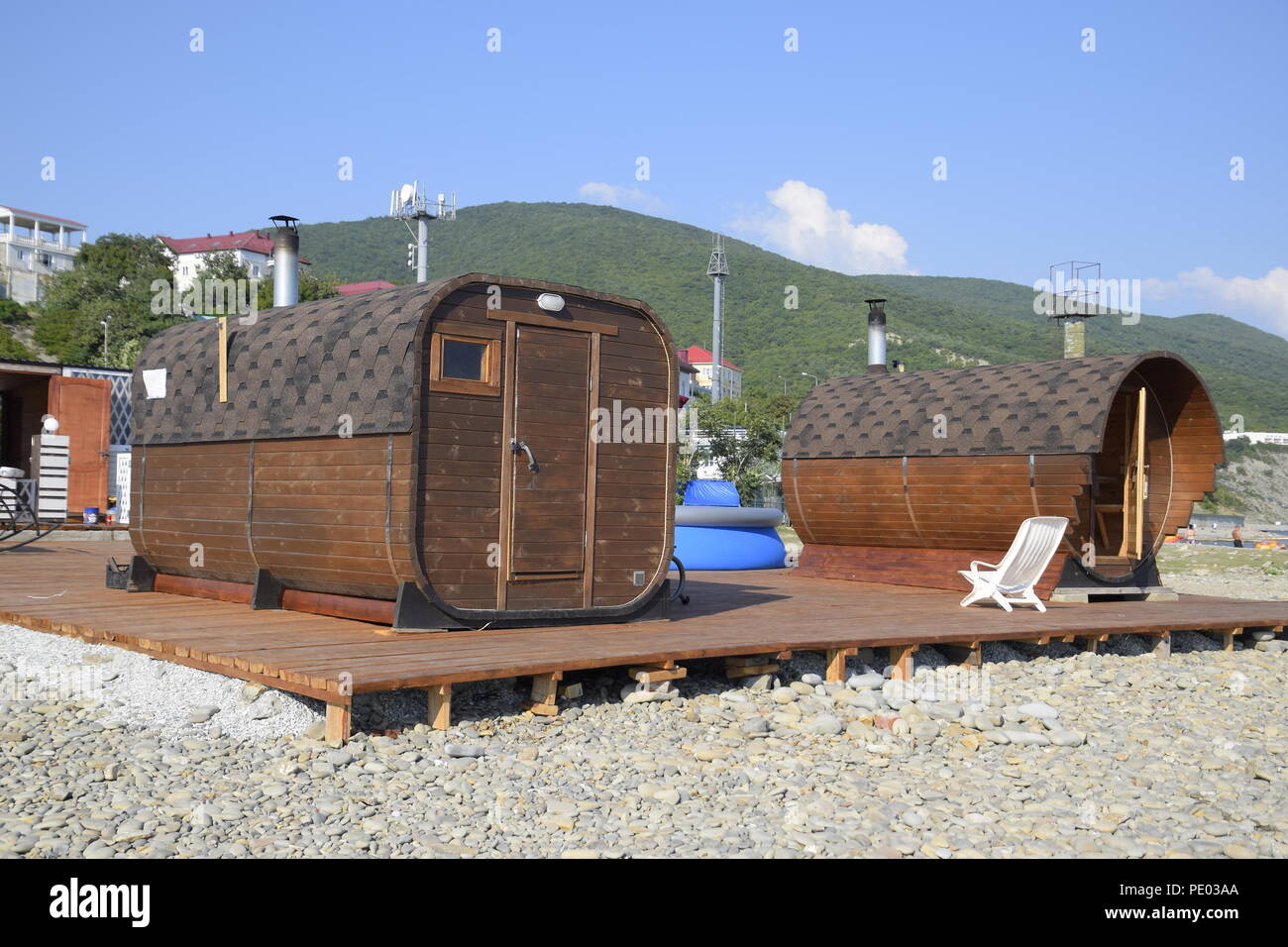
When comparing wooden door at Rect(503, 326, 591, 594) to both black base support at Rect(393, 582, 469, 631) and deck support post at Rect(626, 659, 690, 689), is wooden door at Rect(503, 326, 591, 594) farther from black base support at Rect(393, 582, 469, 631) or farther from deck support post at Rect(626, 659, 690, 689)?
deck support post at Rect(626, 659, 690, 689)

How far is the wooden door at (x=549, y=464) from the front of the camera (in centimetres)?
790

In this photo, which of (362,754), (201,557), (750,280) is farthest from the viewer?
(750,280)

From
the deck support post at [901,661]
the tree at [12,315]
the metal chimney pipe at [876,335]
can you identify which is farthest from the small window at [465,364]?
the tree at [12,315]

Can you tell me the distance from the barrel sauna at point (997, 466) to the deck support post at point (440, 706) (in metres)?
7.56

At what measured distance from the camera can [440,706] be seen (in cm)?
610

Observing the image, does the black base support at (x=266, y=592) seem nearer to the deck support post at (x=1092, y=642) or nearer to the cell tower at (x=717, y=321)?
the deck support post at (x=1092, y=642)

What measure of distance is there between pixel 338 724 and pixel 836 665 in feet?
11.9

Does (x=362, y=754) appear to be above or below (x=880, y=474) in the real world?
below

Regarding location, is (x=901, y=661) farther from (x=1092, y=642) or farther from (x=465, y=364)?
(x=465, y=364)
